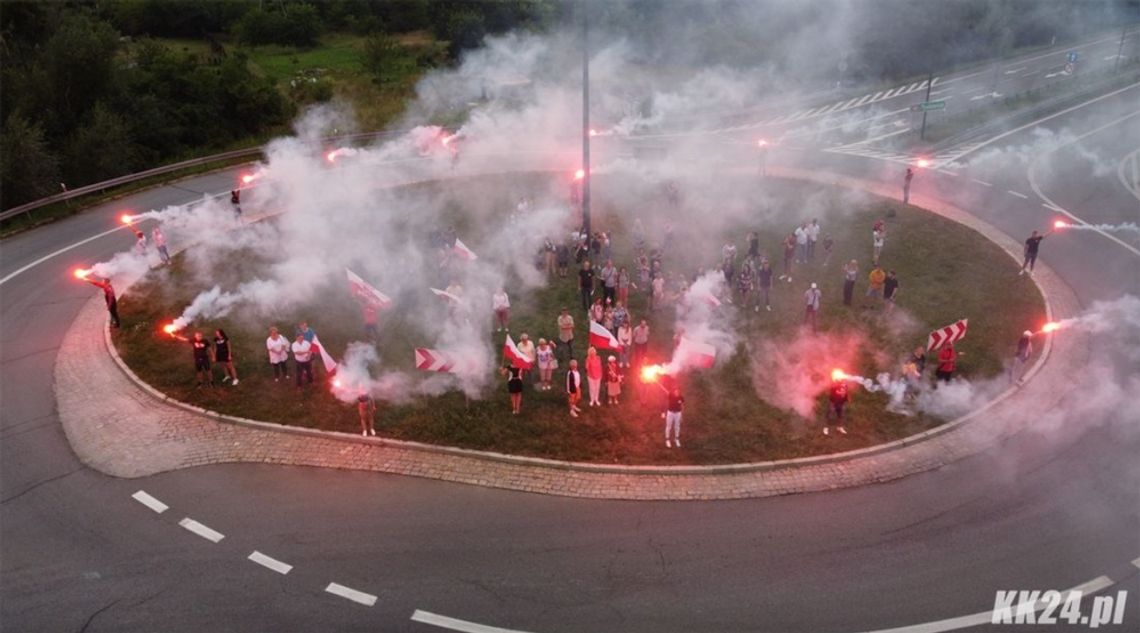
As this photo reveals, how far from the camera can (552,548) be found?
10.3 metres

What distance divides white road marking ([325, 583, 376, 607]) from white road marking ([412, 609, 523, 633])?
0.65 metres

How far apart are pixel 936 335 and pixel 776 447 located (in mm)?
4332

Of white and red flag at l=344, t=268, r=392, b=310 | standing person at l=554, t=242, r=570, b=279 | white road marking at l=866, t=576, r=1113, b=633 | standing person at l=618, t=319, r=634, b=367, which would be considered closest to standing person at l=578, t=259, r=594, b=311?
standing person at l=554, t=242, r=570, b=279

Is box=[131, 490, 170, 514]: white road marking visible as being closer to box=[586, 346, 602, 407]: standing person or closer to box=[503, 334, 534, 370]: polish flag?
box=[503, 334, 534, 370]: polish flag

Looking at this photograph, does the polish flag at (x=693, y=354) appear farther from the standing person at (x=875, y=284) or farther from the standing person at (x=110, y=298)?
the standing person at (x=110, y=298)

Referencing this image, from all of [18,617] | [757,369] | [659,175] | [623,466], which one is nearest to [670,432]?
[623,466]

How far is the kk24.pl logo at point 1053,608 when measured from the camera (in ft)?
29.7

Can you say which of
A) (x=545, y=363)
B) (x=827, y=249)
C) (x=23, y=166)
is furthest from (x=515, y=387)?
(x=23, y=166)

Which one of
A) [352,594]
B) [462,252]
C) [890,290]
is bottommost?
[352,594]

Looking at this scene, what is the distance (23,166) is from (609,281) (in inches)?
793

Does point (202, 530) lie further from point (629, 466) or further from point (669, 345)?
point (669, 345)

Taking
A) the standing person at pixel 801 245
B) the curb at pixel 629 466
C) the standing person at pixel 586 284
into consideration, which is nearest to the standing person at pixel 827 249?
the standing person at pixel 801 245

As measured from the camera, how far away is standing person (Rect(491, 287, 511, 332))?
15922mm

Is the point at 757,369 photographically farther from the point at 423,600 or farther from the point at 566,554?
the point at 423,600
